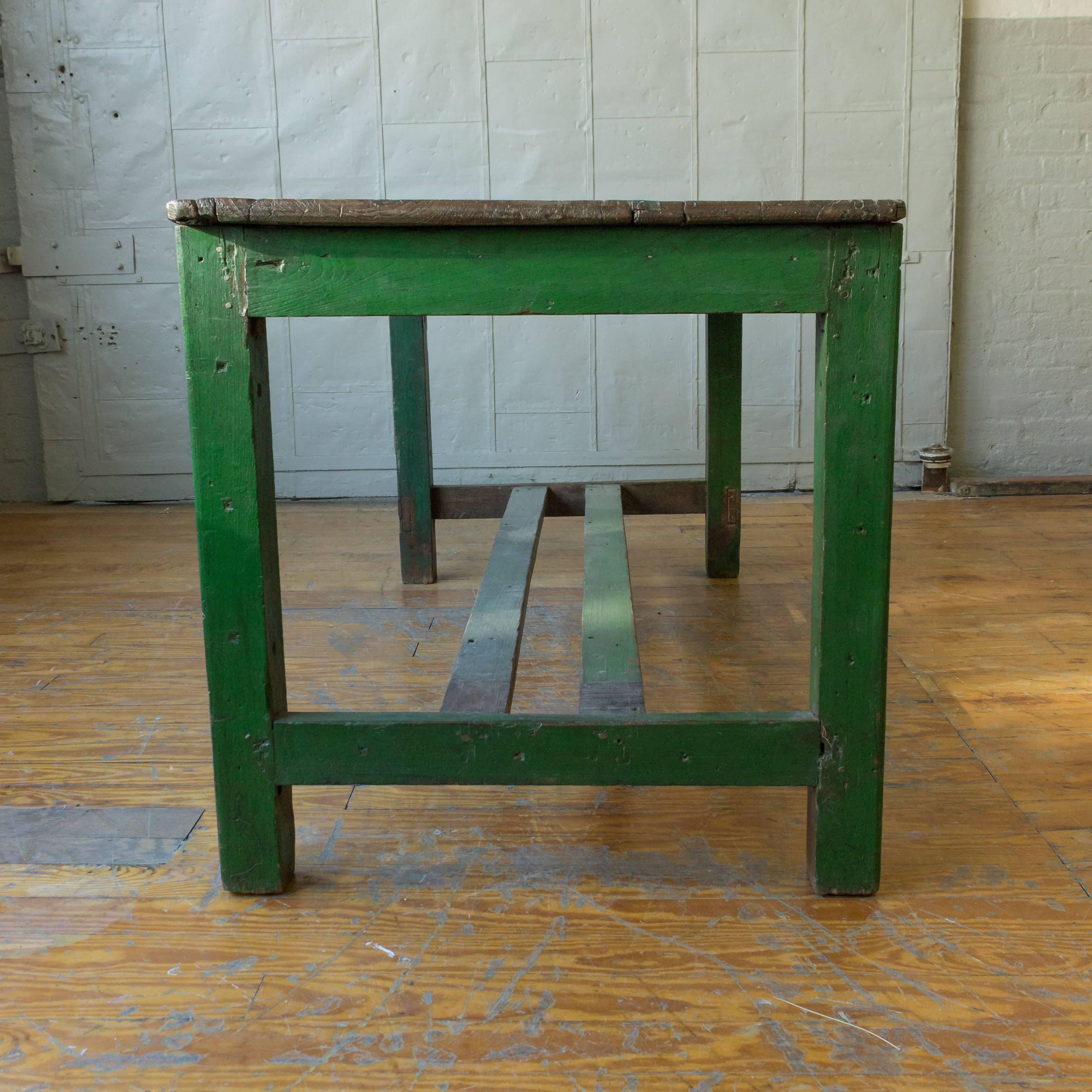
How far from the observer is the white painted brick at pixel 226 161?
162 inches

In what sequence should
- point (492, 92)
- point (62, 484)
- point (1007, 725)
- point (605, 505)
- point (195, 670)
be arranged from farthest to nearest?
point (62, 484) < point (492, 92) < point (605, 505) < point (195, 670) < point (1007, 725)

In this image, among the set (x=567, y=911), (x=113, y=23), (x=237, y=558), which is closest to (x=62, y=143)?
(x=113, y=23)

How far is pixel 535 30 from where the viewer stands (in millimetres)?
4020

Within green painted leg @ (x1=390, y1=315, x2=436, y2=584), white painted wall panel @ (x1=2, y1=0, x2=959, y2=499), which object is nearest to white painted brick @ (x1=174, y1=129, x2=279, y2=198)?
white painted wall panel @ (x1=2, y1=0, x2=959, y2=499)

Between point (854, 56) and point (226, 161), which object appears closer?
point (854, 56)

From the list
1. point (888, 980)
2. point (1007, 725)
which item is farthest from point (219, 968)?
point (1007, 725)

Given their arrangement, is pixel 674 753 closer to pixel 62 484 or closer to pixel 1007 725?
pixel 1007 725

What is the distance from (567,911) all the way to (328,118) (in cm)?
353

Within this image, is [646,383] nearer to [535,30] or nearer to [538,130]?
[538,130]

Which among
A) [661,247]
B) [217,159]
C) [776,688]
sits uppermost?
[217,159]

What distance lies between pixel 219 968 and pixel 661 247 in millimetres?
923

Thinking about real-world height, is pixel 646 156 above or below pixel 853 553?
above

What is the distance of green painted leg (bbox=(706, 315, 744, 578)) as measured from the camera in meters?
2.74

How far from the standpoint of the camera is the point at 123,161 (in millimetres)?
4156
